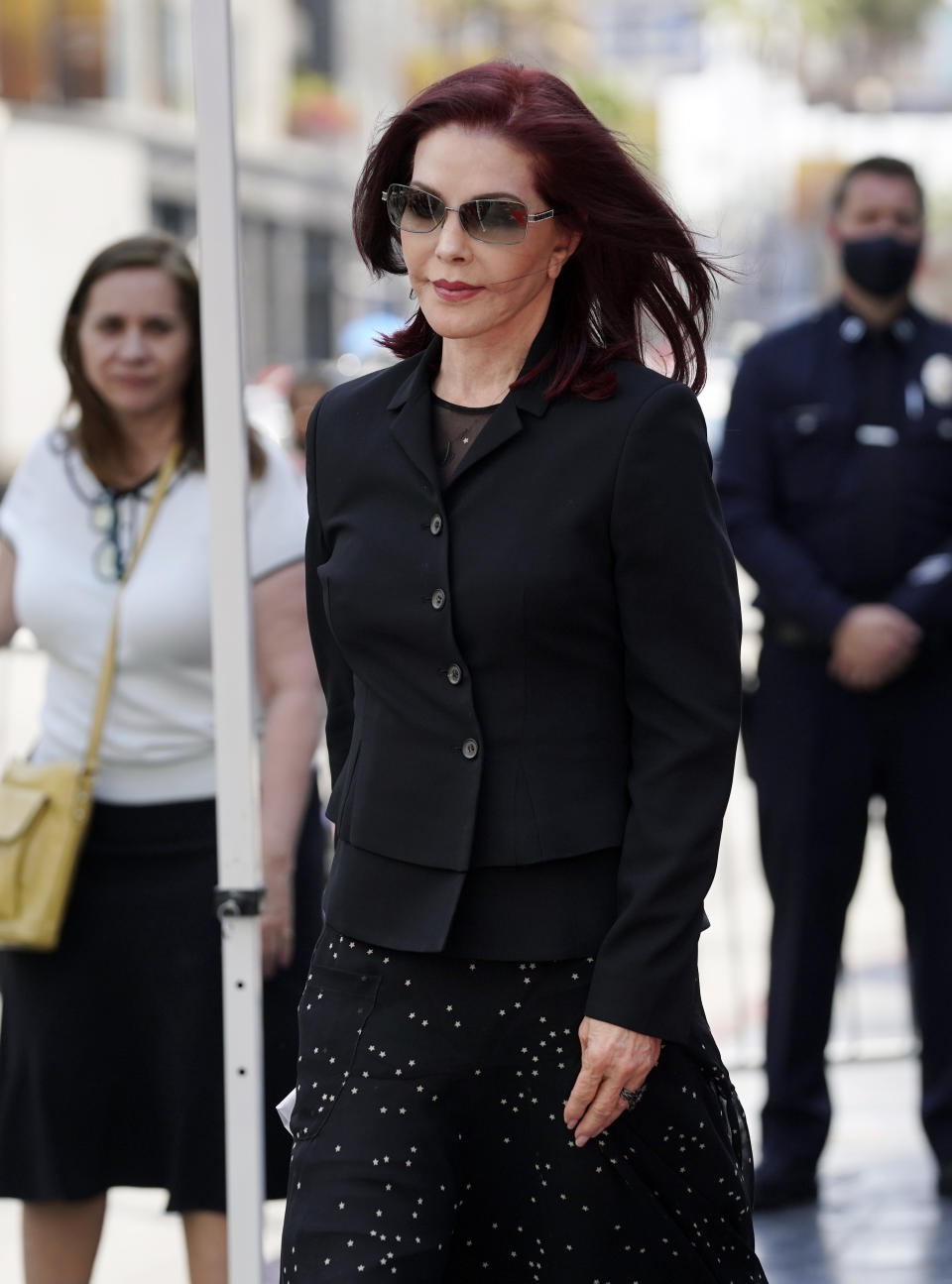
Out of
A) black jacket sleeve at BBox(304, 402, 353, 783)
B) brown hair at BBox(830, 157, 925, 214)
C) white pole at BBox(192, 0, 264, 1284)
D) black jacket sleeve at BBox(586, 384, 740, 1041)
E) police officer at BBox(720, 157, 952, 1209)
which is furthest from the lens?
brown hair at BBox(830, 157, 925, 214)

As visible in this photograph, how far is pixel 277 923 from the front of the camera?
140 inches

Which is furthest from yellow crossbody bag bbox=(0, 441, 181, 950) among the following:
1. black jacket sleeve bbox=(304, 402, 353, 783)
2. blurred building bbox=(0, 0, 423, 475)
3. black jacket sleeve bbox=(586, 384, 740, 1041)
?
blurred building bbox=(0, 0, 423, 475)

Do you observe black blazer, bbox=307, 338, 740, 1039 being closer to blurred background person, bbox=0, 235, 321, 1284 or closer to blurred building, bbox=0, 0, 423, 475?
blurred background person, bbox=0, 235, 321, 1284

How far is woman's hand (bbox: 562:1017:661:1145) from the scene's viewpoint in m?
2.39

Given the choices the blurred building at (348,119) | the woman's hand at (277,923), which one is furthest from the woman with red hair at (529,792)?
the woman's hand at (277,923)

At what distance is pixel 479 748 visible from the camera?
243 centimetres

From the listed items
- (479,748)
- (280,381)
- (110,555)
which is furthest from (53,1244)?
(280,381)

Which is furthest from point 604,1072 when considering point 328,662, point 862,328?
point 862,328

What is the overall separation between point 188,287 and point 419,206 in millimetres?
1309

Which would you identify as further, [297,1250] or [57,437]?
[57,437]

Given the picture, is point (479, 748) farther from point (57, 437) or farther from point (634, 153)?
point (57, 437)

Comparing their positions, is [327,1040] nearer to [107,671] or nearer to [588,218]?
[588,218]

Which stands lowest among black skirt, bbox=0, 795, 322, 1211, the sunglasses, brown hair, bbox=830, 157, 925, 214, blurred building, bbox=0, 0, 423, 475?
black skirt, bbox=0, 795, 322, 1211

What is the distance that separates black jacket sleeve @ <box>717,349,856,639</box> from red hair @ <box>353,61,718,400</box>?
1.99m
